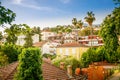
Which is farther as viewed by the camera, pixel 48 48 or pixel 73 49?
pixel 48 48

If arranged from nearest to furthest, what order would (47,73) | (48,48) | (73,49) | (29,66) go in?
1. (29,66)
2. (47,73)
3. (73,49)
4. (48,48)

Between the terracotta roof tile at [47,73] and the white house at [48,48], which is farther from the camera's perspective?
the white house at [48,48]

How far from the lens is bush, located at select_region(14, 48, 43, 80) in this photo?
15.1 meters

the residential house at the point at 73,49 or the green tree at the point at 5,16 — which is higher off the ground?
the green tree at the point at 5,16

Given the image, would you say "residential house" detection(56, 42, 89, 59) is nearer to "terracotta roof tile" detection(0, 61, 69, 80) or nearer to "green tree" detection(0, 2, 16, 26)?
"terracotta roof tile" detection(0, 61, 69, 80)

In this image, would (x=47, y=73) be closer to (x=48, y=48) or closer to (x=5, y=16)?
(x=5, y=16)

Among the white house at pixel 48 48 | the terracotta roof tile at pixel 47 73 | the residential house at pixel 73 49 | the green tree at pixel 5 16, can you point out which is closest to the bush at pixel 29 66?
the terracotta roof tile at pixel 47 73

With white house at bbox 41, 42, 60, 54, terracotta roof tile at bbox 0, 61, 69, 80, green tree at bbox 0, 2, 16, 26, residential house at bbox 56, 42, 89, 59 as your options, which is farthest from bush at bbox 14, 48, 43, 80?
white house at bbox 41, 42, 60, 54

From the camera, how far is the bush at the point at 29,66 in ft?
49.7

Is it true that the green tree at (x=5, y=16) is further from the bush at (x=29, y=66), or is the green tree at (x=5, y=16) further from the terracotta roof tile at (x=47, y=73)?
the terracotta roof tile at (x=47, y=73)

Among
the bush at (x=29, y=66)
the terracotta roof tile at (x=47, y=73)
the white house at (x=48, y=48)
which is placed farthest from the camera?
the white house at (x=48, y=48)

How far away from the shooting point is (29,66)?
15242mm

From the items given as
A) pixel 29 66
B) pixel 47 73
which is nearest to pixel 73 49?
pixel 47 73

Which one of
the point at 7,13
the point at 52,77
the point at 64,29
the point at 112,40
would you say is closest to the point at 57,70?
the point at 52,77
